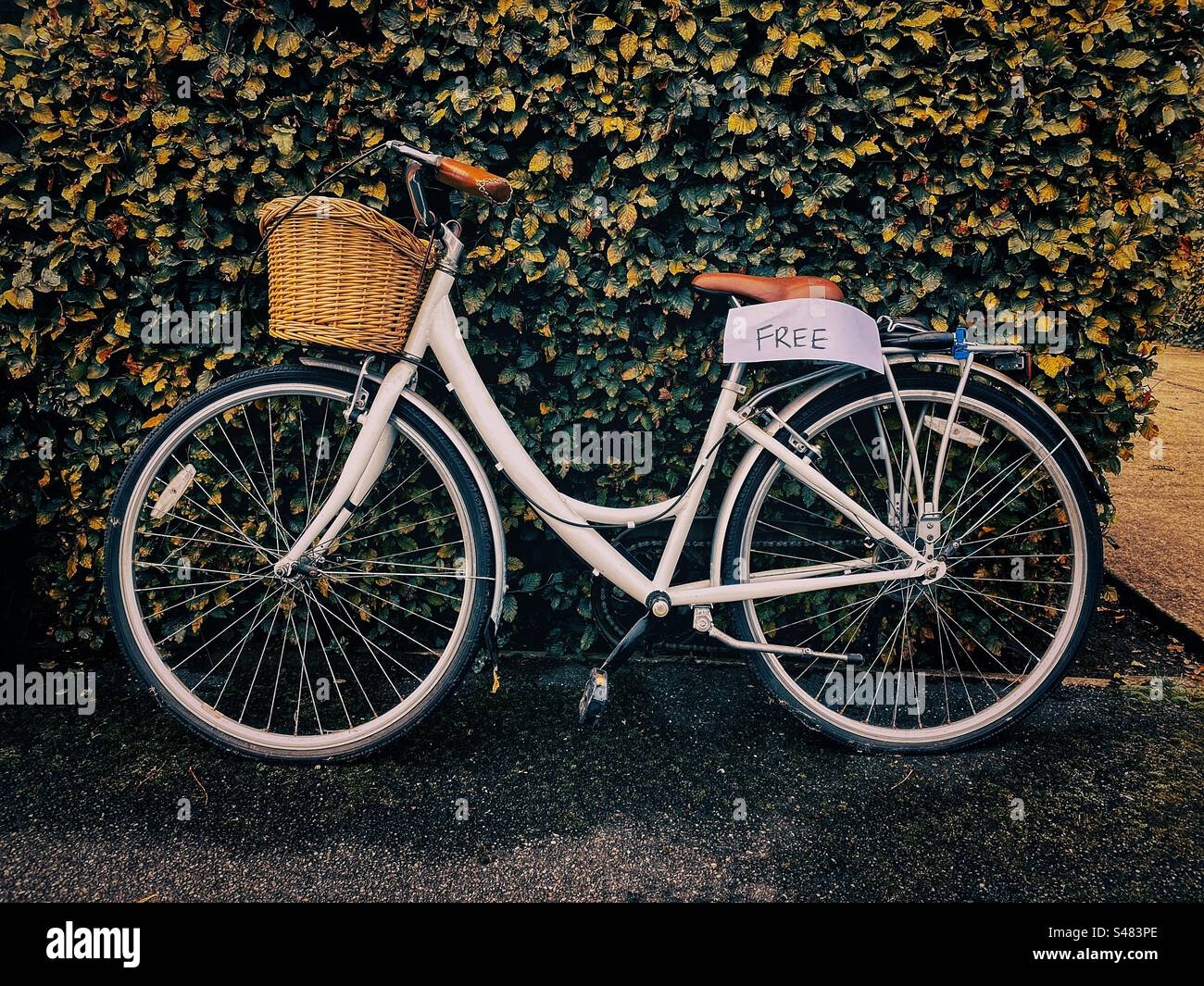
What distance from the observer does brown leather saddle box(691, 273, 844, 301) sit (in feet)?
7.10

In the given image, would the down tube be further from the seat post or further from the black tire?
the seat post

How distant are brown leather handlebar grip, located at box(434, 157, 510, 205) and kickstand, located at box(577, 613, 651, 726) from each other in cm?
127

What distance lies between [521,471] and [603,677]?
0.67m

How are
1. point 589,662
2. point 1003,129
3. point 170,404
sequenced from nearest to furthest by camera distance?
1. point 1003,129
2. point 170,404
3. point 589,662

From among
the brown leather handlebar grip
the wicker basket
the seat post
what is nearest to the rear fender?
the wicker basket

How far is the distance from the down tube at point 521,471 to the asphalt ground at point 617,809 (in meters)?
0.54

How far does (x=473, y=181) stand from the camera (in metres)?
2.02

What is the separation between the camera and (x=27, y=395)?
2.67m

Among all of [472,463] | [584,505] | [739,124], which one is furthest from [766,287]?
[472,463]

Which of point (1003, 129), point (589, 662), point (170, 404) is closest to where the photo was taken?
point (1003, 129)

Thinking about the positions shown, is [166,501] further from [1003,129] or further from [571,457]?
[1003,129]

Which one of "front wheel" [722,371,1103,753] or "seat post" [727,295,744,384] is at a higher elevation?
"seat post" [727,295,744,384]
